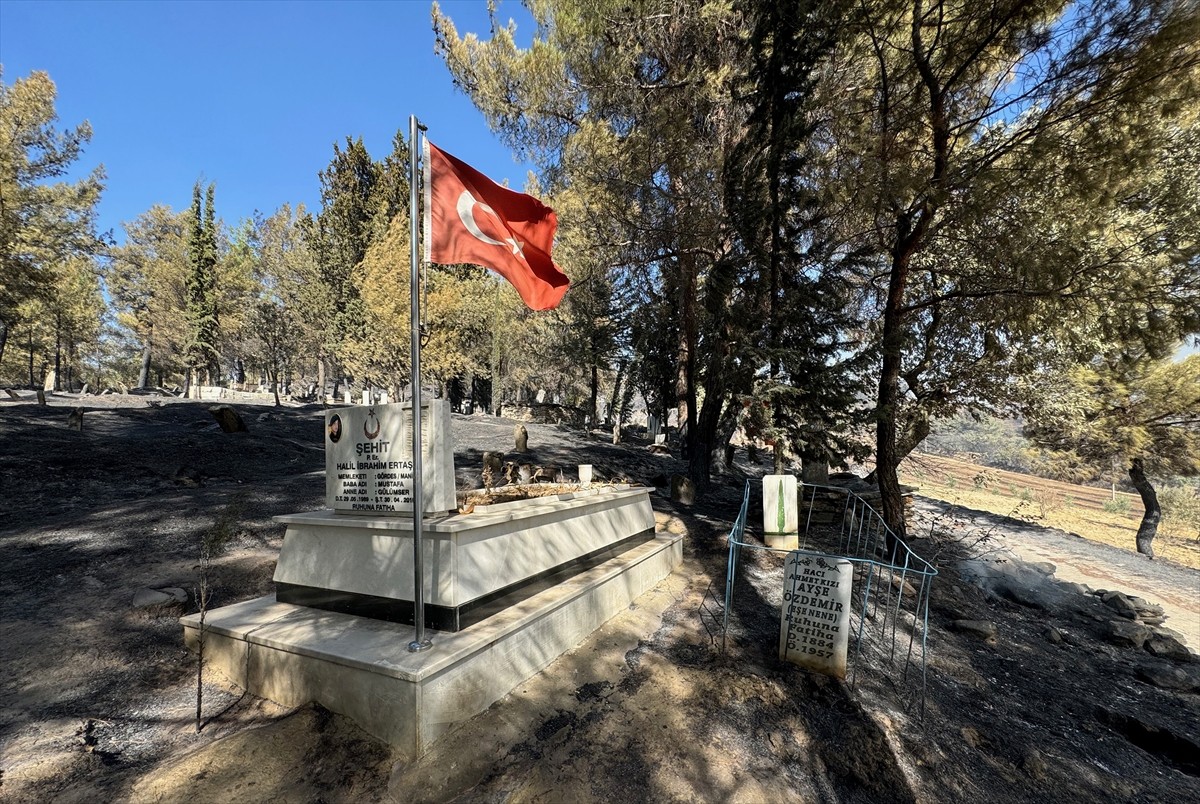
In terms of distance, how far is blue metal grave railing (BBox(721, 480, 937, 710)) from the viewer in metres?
4.87

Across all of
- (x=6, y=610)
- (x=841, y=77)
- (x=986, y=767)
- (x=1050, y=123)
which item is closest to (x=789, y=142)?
(x=841, y=77)

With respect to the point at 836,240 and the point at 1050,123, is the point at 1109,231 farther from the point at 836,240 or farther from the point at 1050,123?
the point at 836,240

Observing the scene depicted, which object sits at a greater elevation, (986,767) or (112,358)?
(112,358)

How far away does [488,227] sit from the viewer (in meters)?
4.18

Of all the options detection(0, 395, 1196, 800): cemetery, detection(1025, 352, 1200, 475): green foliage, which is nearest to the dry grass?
detection(1025, 352, 1200, 475): green foliage

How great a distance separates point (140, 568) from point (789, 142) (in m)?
11.3

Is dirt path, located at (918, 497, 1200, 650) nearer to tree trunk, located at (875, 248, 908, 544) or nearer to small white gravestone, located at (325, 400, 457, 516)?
tree trunk, located at (875, 248, 908, 544)

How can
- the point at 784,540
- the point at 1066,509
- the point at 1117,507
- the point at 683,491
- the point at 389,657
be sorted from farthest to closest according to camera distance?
the point at 1117,507
the point at 1066,509
the point at 683,491
the point at 784,540
the point at 389,657

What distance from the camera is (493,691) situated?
3.82 m

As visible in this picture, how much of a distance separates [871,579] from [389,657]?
6.54 m

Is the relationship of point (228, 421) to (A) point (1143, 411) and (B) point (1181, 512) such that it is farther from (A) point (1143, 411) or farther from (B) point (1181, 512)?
(B) point (1181, 512)

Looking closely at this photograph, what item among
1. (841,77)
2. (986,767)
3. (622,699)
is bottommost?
(986,767)

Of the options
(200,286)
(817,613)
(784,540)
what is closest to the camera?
(817,613)

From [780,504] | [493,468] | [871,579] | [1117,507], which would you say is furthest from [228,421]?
Result: [1117,507]
